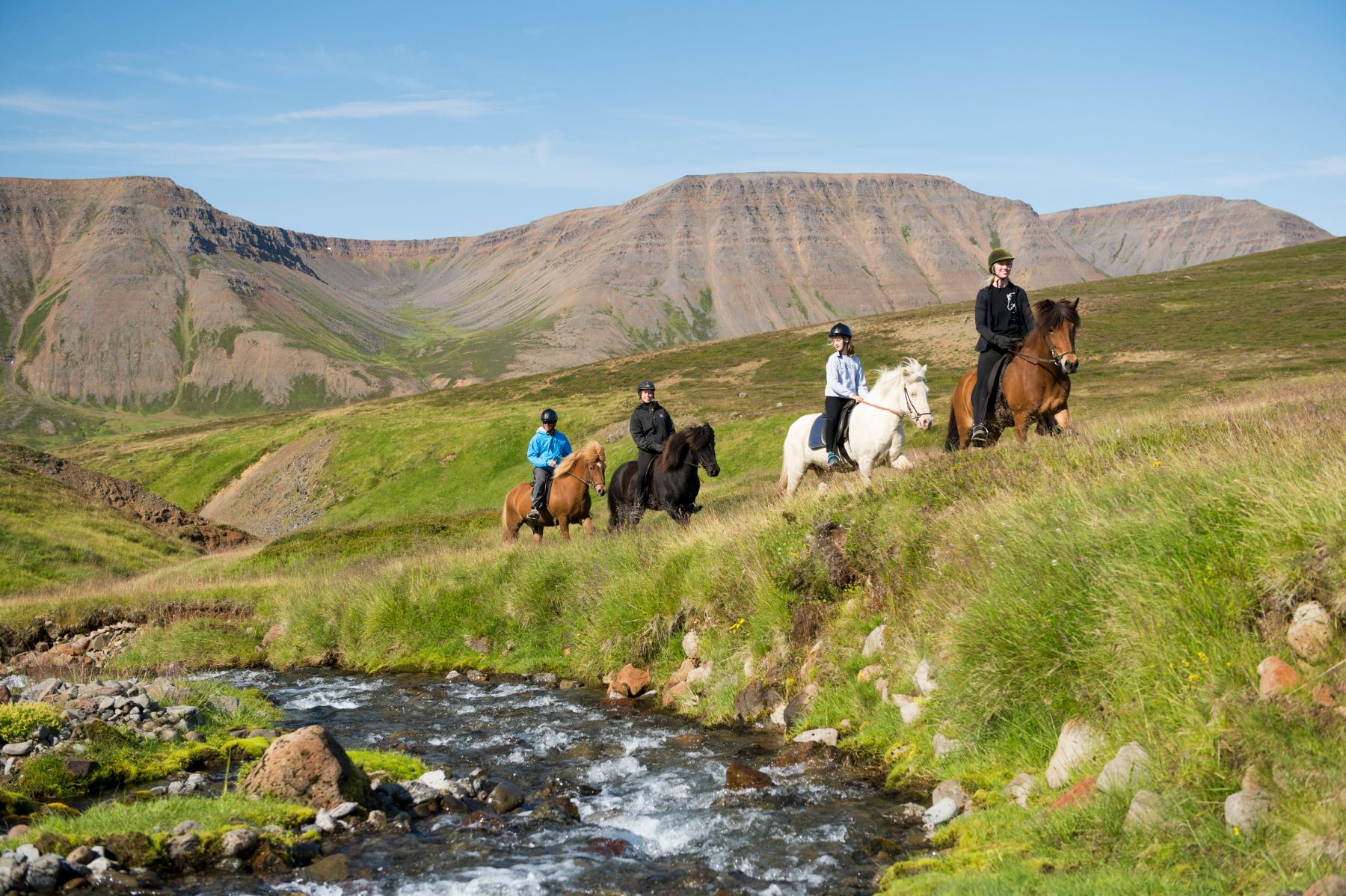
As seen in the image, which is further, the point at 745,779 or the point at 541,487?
A: the point at 541,487

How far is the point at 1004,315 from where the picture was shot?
16.5m

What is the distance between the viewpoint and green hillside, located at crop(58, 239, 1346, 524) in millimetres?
54125

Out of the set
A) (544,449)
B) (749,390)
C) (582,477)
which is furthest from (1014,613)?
(749,390)

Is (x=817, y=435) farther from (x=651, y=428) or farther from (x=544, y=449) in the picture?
(x=544, y=449)

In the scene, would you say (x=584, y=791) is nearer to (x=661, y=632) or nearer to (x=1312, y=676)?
(x=661, y=632)

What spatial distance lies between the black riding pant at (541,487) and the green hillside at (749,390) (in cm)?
1134

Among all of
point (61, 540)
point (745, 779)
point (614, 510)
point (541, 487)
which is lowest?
point (61, 540)

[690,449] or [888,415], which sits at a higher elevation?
[888,415]

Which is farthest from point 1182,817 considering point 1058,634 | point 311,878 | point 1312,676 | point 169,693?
point 169,693

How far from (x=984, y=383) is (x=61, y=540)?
32.1 meters

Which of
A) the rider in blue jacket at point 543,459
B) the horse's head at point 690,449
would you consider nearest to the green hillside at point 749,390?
the rider in blue jacket at point 543,459

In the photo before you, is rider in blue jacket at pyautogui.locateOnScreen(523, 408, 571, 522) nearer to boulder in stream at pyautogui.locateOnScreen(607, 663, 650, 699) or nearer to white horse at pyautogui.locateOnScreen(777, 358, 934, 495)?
white horse at pyautogui.locateOnScreen(777, 358, 934, 495)

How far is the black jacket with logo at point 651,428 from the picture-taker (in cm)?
2080

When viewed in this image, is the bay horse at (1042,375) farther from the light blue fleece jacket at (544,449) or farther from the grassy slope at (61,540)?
the grassy slope at (61,540)
